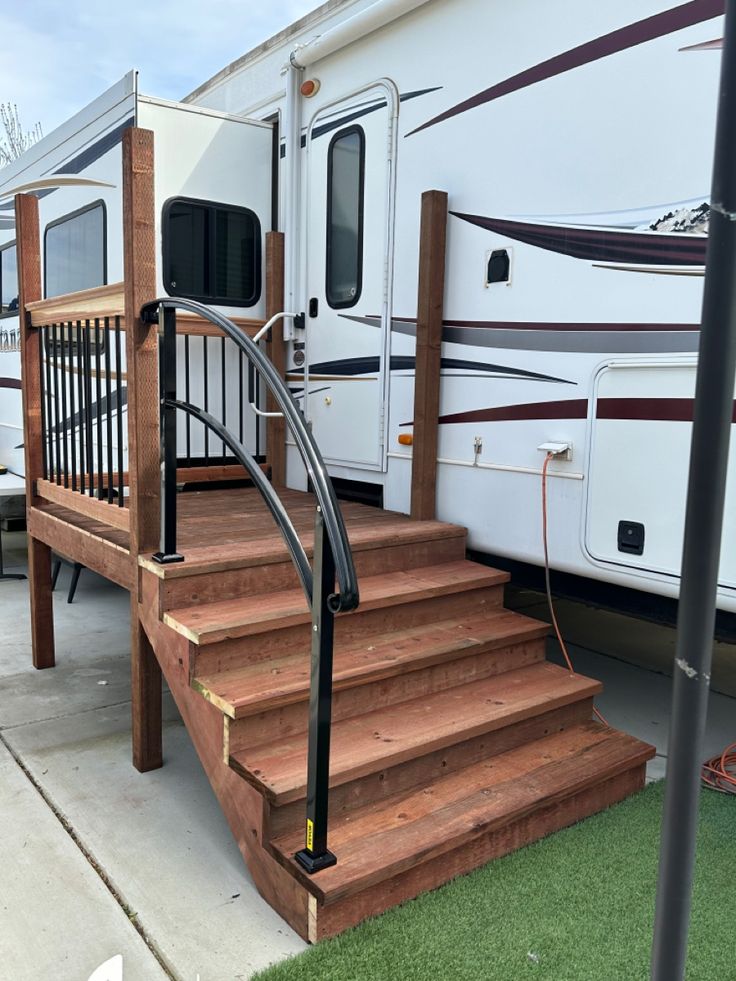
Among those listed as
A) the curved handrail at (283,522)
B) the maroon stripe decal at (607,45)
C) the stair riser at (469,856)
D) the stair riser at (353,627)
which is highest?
the maroon stripe decal at (607,45)

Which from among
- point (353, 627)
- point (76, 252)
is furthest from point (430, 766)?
point (76, 252)

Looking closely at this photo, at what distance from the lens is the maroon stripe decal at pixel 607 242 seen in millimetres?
2748

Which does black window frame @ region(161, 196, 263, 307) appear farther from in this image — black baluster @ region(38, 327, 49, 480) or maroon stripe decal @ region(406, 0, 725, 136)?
maroon stripe decal @ region(406, 0, 725, 136)

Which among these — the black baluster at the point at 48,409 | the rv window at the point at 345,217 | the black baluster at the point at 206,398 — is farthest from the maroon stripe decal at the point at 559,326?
the black baluster at the point at 48,409

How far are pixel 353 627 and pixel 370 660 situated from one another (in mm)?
206

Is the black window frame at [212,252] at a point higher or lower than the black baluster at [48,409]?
higher

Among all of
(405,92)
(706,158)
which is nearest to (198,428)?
(405,92)

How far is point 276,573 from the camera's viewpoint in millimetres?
3045

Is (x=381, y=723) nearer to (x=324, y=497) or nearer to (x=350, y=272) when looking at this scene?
(x=324, y=497)

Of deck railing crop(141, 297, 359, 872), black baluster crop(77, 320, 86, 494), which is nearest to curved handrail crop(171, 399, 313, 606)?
deck railing crop(141, 297, 359, 872)

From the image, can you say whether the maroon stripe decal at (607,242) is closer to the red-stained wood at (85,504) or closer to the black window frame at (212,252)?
the black window frame at (212,252)

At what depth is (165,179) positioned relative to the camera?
14.3ft

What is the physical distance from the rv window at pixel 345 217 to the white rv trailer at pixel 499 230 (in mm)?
12

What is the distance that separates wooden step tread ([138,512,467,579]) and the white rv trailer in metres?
0.18
